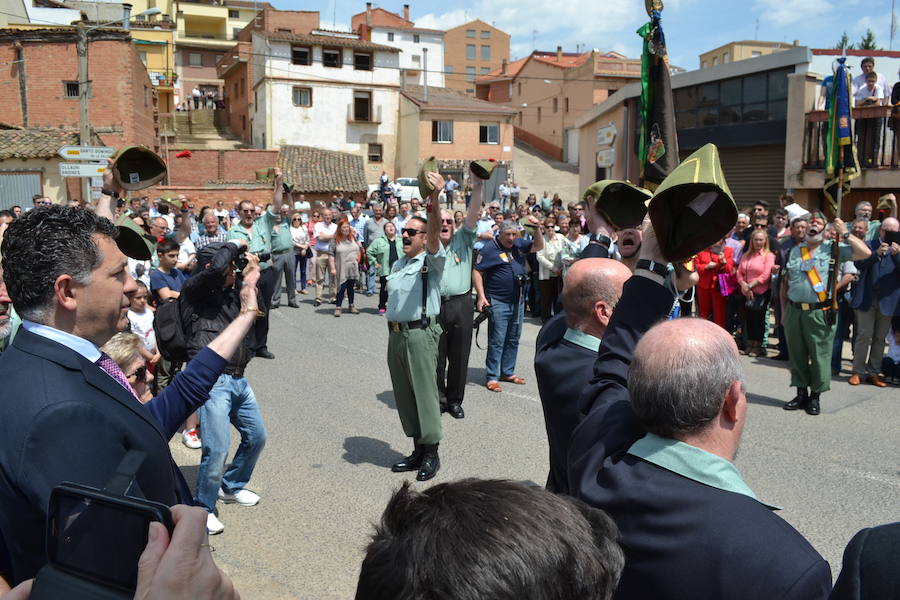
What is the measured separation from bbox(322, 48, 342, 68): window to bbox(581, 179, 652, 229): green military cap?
4733 cm

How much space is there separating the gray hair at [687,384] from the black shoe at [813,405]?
22.8 feet

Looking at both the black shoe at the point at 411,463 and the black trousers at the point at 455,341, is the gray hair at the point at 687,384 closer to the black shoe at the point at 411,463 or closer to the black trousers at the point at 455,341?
the black shoe at the point at 411,463

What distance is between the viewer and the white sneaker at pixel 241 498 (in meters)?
5.70

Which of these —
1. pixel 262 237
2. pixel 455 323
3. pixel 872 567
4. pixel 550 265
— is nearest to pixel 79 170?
pixel 262 237

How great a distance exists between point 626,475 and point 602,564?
2.11 ft

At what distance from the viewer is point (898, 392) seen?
29.7ft

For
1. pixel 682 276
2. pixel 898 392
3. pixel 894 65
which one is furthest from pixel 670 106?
pixel 894 65

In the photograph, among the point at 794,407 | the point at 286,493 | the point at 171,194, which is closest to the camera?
the point at 286,493

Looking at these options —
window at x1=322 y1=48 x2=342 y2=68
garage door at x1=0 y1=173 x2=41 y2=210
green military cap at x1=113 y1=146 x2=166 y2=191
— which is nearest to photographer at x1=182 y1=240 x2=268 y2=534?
green military cap at x1=113 y1=146 x2=166 y2=191

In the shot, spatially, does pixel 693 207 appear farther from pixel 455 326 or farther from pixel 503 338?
pixel 503 338

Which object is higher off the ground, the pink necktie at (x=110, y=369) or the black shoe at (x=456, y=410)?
the pink necktie at (x=110, y=369)

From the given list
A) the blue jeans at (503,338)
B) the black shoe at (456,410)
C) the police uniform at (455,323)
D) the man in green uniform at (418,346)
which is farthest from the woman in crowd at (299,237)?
the man in green uniform at (418,346)

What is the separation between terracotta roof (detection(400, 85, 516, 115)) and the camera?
151 feet

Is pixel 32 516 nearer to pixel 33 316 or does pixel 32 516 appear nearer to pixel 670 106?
pixel 33 316
